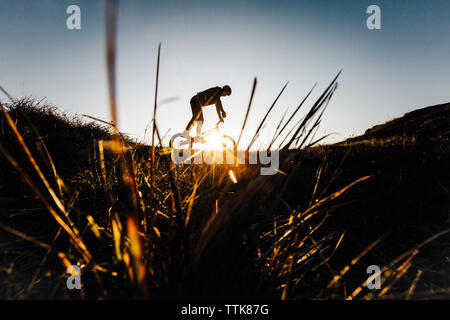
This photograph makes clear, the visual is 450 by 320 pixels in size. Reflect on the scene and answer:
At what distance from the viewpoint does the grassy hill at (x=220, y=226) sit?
1.90 feet

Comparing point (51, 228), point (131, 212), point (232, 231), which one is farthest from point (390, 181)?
point (51, 228)

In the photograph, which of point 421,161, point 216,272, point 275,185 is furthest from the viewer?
point 421,161

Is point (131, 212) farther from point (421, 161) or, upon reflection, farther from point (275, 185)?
point (421, 161)

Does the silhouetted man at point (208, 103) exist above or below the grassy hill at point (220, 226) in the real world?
above

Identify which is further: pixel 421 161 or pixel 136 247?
A: pixel 421 161

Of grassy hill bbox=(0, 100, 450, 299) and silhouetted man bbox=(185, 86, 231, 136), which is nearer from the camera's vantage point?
grassy hill bbox=(0, 100, 450, 299)

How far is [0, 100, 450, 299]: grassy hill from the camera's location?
58cm

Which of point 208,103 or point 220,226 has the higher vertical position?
point 208,103

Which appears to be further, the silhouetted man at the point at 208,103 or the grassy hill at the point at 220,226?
the silhouetted man at the point at 208,103

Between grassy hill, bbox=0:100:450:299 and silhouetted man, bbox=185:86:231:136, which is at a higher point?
silhouetted man, bbox=185:86:231:136

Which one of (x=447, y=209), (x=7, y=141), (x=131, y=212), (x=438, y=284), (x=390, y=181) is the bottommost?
(x=438, y=284)

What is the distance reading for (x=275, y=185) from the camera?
2.31 ft

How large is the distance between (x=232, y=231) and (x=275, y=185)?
7.8 inches

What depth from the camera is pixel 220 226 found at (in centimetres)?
58
